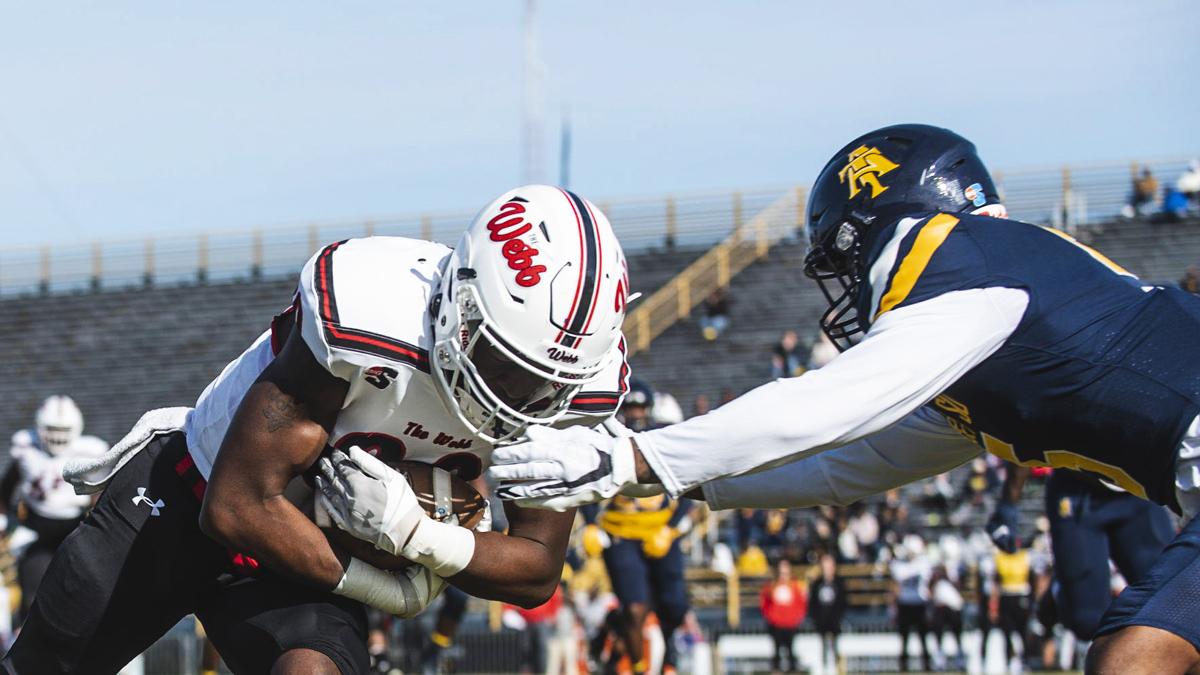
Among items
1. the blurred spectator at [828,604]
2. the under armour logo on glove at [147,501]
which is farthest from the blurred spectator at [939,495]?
the under armour logo on glove at [147,501]

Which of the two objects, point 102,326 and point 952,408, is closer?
point 952,408

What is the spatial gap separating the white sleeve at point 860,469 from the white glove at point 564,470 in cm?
93

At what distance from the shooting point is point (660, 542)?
9188 millimetres

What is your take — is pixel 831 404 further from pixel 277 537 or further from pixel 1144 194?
pixel 1144 194

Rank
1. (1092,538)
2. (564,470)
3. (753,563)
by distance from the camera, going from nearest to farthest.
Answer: (564,470) → (1092,538) → (753,563)

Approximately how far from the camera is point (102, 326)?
26797mm

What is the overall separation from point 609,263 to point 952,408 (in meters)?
0.88

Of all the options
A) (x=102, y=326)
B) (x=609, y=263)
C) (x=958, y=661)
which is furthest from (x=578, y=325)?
(x=102, y=326)

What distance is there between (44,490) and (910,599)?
870cm

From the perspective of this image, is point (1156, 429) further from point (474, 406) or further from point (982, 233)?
point (474, 406)

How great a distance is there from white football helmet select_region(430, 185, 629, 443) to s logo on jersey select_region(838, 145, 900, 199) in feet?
1.97

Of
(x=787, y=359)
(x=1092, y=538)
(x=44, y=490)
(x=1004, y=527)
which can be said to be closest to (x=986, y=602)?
(x=787, y=359)

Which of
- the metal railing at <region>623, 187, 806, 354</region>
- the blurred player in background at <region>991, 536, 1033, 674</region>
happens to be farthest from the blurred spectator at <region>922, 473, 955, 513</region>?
the metal railing at <region>623, 187, 806, 354</region>

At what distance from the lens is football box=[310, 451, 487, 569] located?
3561 millimetres
